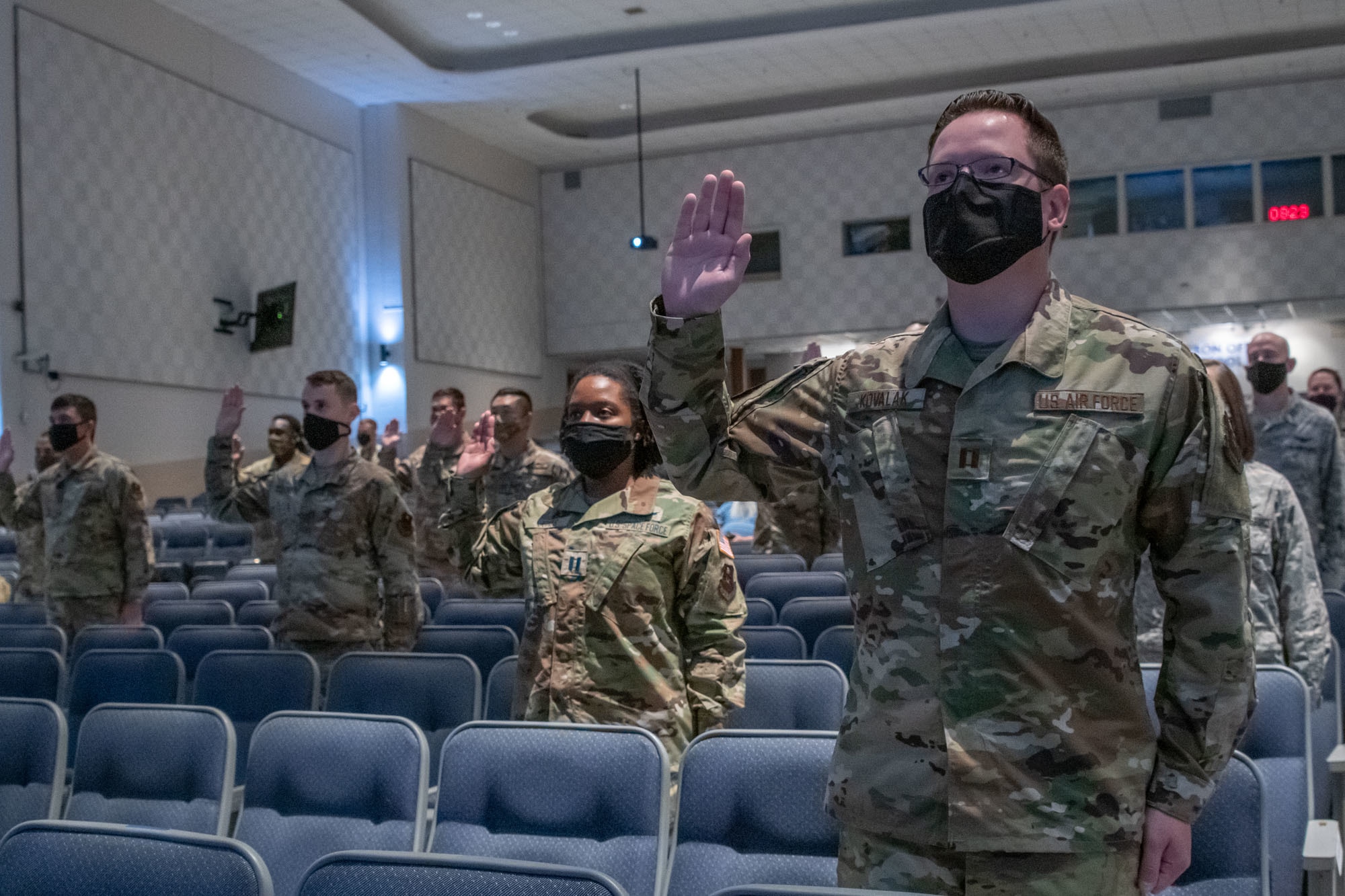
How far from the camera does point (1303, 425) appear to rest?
530cm

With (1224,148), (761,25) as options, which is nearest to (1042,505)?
(761,25)

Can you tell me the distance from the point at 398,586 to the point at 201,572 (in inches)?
207

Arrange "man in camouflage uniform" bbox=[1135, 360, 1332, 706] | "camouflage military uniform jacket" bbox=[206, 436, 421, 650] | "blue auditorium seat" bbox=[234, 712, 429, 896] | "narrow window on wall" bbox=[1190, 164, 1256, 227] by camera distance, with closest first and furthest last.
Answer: "blue auditorium seat" bbox=[234, 712, 429, 896] < "man in camouflage uniform" bbox=[1135, 360, 1332, 706] < "camouflage military uniform jacket" bbox=[206, 436, 421, 650] < "narrow window on wall" bbox=[1190, 164, 1256, 227]

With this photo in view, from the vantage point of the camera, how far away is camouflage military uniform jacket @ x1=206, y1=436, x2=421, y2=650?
4578mm

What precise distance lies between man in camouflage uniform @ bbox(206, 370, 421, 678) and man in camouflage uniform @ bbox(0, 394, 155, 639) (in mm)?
1542

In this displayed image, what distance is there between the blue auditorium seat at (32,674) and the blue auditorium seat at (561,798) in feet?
8.17

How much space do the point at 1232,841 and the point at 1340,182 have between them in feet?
53.7

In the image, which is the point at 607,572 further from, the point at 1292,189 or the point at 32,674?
the point at 1292,189

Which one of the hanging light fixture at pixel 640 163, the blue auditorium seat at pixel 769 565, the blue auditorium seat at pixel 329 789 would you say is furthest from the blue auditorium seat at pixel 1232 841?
the hanging light fixture at pixel 640 163

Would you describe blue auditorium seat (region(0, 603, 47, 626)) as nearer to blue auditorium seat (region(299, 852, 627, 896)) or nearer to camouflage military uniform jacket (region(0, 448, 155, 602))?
camouflage military uniform jacket (region(0, 448, 155, 602))

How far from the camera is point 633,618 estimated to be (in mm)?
3014

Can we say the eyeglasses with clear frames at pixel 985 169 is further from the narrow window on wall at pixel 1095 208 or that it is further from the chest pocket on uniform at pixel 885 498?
the narrow window on wall at pixel 1095 208

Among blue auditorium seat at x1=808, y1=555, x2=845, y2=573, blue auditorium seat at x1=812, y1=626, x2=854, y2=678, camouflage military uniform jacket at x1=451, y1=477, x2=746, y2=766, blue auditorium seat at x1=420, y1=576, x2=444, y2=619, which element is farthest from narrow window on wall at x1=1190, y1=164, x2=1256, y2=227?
camouflage military uniform jacket at x1=451, y1=477, x2=746, y2=766

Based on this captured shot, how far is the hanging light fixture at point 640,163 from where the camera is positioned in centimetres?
1648
